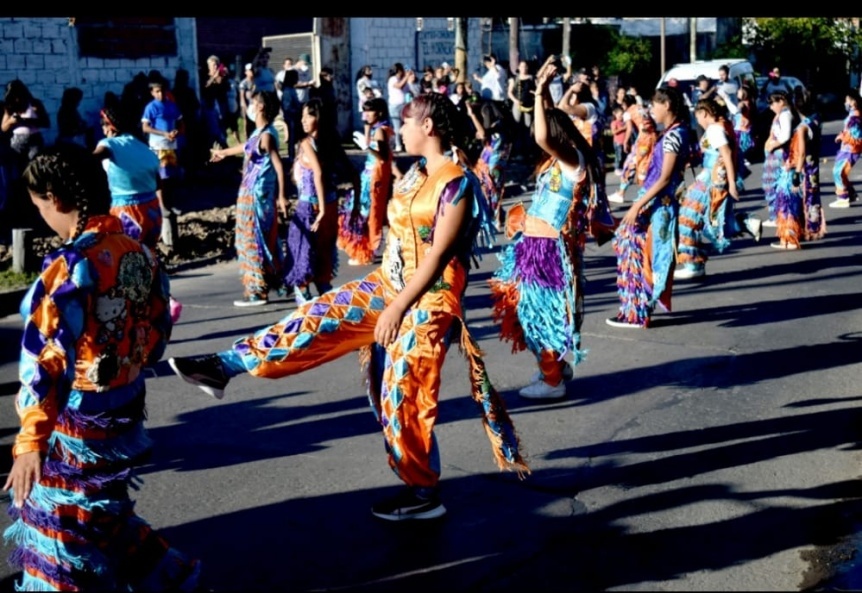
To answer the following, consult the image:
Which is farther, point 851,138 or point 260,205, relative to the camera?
point 851,138

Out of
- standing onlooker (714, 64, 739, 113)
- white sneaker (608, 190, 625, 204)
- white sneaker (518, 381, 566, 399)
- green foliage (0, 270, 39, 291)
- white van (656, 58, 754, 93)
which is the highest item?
white van (656, 58, 754, 93)

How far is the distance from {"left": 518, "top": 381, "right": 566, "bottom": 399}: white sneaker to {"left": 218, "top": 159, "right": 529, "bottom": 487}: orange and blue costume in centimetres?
190

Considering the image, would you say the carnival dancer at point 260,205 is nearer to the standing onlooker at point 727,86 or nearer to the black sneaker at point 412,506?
the black sneaker at point 412,506

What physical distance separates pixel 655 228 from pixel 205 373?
16.4 feet

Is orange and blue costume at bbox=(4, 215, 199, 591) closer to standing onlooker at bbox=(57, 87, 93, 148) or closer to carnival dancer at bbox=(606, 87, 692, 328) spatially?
carnival dancer at bbox=(606, 87, 692, 328)

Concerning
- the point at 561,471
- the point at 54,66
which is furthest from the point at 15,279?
the point at 54,66

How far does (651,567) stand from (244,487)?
6.63 ft

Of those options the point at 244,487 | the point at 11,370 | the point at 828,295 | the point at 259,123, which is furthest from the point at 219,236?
the point at 244,487

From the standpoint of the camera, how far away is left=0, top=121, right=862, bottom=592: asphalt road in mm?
4395

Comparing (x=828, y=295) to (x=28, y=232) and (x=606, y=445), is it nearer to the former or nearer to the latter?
(x=606, y=445)

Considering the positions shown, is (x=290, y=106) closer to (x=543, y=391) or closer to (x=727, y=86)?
(x=727, y=86)

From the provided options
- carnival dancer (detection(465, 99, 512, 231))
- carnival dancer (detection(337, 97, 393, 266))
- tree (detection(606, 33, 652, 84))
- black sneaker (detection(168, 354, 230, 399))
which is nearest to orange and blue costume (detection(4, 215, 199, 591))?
black sneaker (detection(168, 354, 230, 399))

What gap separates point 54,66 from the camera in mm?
17375

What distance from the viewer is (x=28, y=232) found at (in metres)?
10.7
